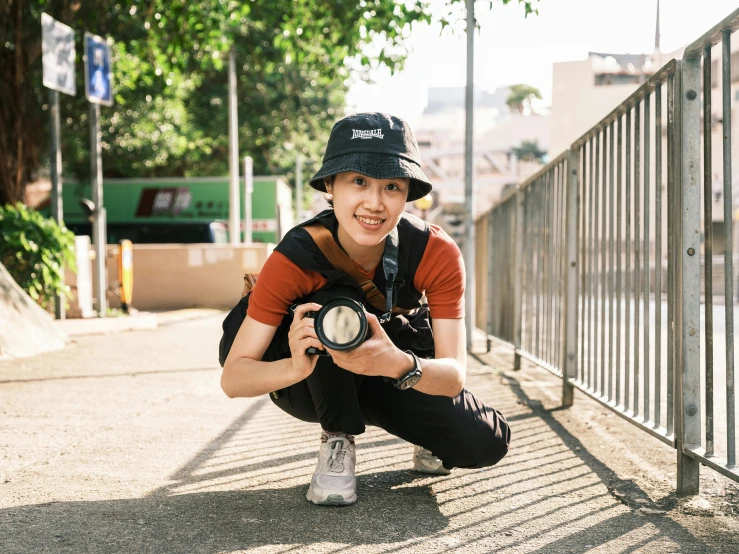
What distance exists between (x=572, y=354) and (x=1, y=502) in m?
3.17

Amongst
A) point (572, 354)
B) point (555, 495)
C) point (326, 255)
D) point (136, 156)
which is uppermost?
point (136, 156)

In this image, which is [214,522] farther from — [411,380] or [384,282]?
[384,282]

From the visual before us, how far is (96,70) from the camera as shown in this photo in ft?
32.8

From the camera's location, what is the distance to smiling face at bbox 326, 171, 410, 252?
2.80 meters

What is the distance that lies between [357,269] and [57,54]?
674 centimetres

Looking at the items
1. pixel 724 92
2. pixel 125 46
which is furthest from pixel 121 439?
pixel 125 46

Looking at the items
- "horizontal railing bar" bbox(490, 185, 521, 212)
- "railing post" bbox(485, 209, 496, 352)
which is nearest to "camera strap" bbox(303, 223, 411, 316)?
"horizontal railing bar" bbox(490, 185, 521, 212)

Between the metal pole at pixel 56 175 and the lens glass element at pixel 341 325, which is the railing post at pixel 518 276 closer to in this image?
the lens glass element at pixel 341 325

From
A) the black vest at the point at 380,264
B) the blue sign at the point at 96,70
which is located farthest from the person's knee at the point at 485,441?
the blue sign at the point at 96,70

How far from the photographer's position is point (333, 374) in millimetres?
2994

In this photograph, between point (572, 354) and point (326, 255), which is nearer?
point (326, 255)

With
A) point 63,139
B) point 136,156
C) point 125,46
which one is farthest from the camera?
point 136,156

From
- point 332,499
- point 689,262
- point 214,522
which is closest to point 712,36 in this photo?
point 689,262

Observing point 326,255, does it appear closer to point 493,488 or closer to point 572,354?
point 493,488
